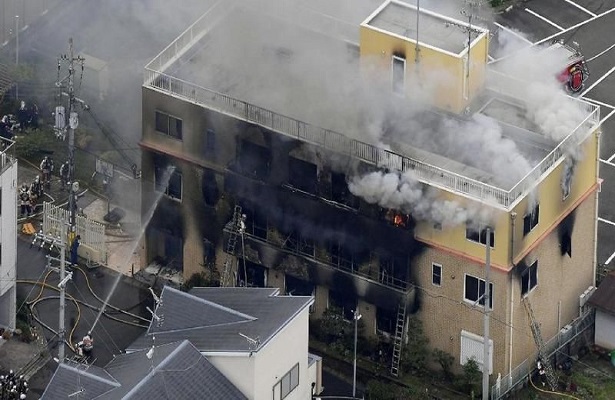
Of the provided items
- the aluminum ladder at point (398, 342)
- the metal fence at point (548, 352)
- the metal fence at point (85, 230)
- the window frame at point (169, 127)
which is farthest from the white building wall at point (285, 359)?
the metal fence at point (85, 230)

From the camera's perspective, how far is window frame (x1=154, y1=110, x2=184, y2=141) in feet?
323

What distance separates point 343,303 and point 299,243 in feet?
10.3

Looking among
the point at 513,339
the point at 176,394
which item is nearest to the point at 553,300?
the point at 513,339

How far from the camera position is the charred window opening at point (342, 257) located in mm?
95562

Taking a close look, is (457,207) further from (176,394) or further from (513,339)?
(176,394)

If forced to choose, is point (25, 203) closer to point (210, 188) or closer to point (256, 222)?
point (210, 188)

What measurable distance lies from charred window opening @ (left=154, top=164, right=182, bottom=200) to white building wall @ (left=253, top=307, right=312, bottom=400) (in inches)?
528

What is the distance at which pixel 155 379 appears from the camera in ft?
274

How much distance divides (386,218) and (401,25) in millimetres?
8803

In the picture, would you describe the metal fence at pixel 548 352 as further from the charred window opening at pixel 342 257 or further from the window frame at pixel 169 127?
the window frame at pixel 169 127

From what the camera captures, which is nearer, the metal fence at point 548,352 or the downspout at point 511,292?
the downspout at point 511,292

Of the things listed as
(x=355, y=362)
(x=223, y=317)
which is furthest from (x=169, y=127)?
(x=223, y=317)

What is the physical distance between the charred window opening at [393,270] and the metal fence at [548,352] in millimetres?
5818

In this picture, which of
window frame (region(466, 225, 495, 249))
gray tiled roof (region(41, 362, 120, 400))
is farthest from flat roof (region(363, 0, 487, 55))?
gray tiled roof (region(41, 362, 120, 400))
